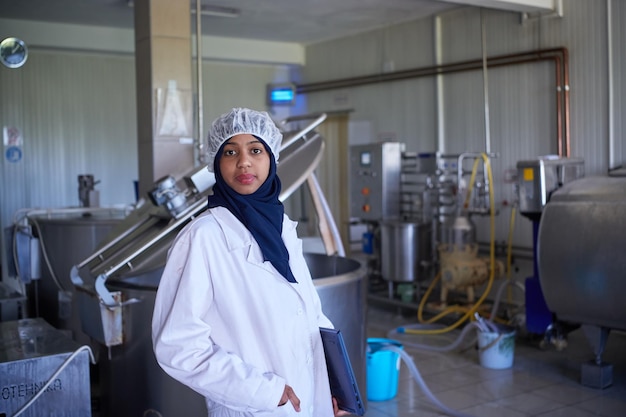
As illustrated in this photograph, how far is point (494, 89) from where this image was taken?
6812 millimetres

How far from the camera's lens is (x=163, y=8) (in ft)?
16.3

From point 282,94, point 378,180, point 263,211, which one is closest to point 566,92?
point 378,180

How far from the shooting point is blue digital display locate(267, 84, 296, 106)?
9.33 m

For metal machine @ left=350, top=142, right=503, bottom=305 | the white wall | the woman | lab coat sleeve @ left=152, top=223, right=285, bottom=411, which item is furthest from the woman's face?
the white wall

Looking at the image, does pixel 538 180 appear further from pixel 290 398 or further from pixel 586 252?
pixel 290 398

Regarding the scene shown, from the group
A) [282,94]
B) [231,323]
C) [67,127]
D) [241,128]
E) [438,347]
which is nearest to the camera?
[231,323]

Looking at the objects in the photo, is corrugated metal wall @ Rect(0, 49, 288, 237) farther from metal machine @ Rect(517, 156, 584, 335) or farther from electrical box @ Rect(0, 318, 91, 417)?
electrical box @ Rect(0, 318, 91, 417)

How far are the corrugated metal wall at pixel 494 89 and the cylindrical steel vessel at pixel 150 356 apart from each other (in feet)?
10.5

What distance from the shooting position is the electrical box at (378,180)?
6.59 metres

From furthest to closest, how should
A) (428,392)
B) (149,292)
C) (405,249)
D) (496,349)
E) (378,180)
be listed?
(378,180), (405,249), (496,349), (428,392), (149,292)

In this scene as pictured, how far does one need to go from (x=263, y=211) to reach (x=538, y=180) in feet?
10.9

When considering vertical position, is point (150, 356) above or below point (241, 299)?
below

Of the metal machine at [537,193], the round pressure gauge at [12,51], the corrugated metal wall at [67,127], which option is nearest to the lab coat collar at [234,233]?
the metal machine at [537,193]

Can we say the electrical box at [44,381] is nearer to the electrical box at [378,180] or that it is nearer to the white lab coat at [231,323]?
the white lab coat at [231,323]
